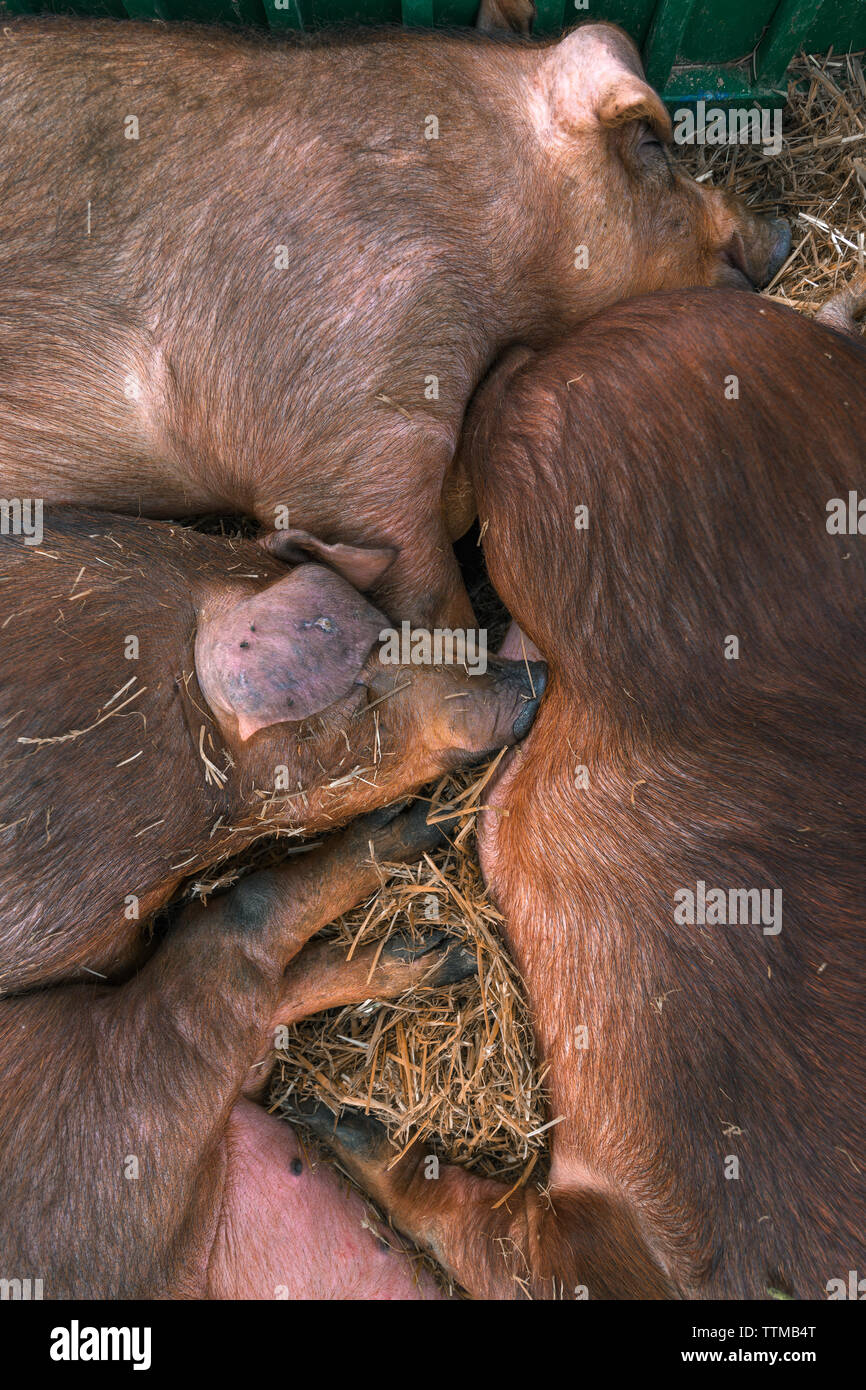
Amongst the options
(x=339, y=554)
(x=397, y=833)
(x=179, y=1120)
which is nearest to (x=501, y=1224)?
(x=179, y=1120)

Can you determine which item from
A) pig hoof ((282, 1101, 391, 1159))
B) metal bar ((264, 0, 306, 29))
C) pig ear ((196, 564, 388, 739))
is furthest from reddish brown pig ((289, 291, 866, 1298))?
metal bar ((264, 0, 306, 29))

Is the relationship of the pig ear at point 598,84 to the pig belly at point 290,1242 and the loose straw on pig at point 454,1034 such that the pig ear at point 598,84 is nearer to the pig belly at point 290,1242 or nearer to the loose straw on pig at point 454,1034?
the loose straw on pig at point 454,1034

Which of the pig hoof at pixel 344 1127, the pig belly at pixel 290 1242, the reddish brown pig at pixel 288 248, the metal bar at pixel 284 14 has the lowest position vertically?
the pig belly at pixel 290 1242

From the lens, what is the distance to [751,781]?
96.2 inches

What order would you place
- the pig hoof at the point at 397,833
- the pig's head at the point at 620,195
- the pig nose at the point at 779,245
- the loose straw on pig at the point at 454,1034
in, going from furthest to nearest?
the pig nose at the point at 779,245 → the pig hoof at the point at 397,833 → the loose straw on pig at the point at 454,1034 → the pig's head at the point at 620,195

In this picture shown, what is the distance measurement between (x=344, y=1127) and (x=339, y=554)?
5.59ft

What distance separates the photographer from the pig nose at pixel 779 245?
11.1ft

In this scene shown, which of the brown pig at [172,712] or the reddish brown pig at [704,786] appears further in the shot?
the brown pig at [172,712]

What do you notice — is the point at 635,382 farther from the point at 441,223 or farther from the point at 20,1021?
the point at 20,1021

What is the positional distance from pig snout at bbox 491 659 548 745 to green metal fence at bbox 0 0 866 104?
210 centimetres

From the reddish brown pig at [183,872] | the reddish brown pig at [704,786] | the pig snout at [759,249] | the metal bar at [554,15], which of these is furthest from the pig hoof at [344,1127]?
the metal bar at [554,15]

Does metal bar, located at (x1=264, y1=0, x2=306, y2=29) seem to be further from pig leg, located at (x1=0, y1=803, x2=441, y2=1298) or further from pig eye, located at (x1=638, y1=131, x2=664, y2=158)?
pig leg, located at (x1=0, y1=803, x2=441, y2=1298)

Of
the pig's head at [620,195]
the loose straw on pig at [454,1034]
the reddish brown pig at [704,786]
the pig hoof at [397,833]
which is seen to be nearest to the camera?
the reddish brown pig at [704,786]

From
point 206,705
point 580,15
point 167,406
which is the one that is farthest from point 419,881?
point 580,15
